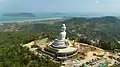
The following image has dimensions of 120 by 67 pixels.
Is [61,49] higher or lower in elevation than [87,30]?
higher

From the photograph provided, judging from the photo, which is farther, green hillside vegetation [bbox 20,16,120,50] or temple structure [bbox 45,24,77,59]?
green hillside vegetation [bbox 20,16,120,50]

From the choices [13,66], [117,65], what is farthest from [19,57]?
[117,65]

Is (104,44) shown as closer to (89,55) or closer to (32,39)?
(89,55)

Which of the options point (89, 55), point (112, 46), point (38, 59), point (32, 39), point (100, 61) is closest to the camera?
point (38, 59)

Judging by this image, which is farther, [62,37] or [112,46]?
[112,46]

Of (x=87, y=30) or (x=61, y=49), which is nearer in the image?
(x=61, y=49)

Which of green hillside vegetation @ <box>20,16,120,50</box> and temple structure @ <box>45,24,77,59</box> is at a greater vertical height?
temple structure @ <box>45,24,77,59</box>

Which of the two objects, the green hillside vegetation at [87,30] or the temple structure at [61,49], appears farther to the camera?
the green hillside vegetation at [87,30]

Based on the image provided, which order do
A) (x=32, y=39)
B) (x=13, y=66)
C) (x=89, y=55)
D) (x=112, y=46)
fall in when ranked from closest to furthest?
(x=13, y=66), (x=89, y=55), (x=112, y=46), (x=32, y=39)

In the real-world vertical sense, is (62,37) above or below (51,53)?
above

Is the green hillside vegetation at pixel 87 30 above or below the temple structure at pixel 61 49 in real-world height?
below
